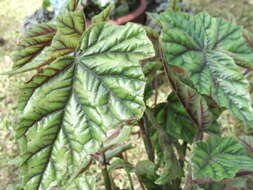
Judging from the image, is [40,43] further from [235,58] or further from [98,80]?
[235,58]

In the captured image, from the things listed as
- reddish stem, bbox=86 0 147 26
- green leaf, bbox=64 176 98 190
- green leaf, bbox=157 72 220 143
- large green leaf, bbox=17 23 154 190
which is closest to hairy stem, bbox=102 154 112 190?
green leaf, bbox=64 176 98 190

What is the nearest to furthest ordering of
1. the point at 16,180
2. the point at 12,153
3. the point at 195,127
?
1. the point at 195,127
2. the point at 16,180
3. the point at 12,153

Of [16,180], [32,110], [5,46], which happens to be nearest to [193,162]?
[32,110]

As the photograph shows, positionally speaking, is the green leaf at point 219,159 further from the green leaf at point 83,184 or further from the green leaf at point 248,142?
the green leaf at point 83,184

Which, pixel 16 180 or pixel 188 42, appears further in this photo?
pixel 16 180

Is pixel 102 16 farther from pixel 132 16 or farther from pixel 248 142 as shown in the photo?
pixel 132 16

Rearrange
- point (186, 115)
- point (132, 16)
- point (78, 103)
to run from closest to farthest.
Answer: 1. point (78, 103)
2. point (186, 115)
3. point (132, 16)

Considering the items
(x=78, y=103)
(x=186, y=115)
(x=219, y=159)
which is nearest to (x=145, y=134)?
(x=186, y=115)
